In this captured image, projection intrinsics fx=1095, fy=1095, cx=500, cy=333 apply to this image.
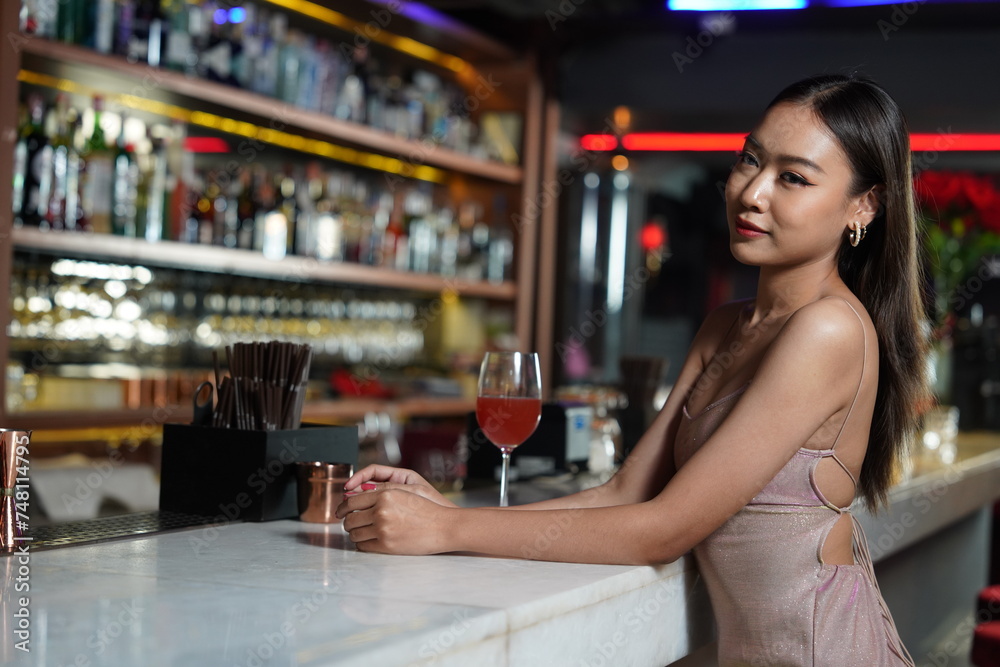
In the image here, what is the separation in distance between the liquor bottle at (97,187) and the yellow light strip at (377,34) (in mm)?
941

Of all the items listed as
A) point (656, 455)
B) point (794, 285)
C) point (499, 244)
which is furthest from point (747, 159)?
point (499, 244)

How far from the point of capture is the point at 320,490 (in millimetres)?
1466

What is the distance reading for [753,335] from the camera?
1.49m

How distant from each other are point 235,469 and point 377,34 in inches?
120

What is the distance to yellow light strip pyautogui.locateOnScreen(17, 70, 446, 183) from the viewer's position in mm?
3238

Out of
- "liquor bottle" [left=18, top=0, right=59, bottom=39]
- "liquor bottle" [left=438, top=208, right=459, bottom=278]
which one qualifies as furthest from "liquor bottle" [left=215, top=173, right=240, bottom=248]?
"liquor bottle" [left=438, top=208, right=459, bottom=278]

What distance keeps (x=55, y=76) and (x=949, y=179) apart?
2808mm

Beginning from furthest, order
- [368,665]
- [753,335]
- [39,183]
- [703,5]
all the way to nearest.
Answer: [703,5]
[39,183]
[753,335]
[368,665]

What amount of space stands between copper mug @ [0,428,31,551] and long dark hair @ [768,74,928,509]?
3.31 feet

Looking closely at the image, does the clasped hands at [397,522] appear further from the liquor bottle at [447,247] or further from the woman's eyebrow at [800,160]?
the liquor bottle at [447,247]

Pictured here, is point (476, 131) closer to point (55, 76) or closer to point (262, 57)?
point (262, 57)

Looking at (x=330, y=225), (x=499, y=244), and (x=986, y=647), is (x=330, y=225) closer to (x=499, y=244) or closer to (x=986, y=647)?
(x=499, y=244)

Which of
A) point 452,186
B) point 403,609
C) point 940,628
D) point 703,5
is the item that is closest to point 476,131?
point 452,186

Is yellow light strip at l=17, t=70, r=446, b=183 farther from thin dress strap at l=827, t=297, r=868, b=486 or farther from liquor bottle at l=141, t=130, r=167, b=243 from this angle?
thin dress strap at l=827, t=297, r=868, b=486
